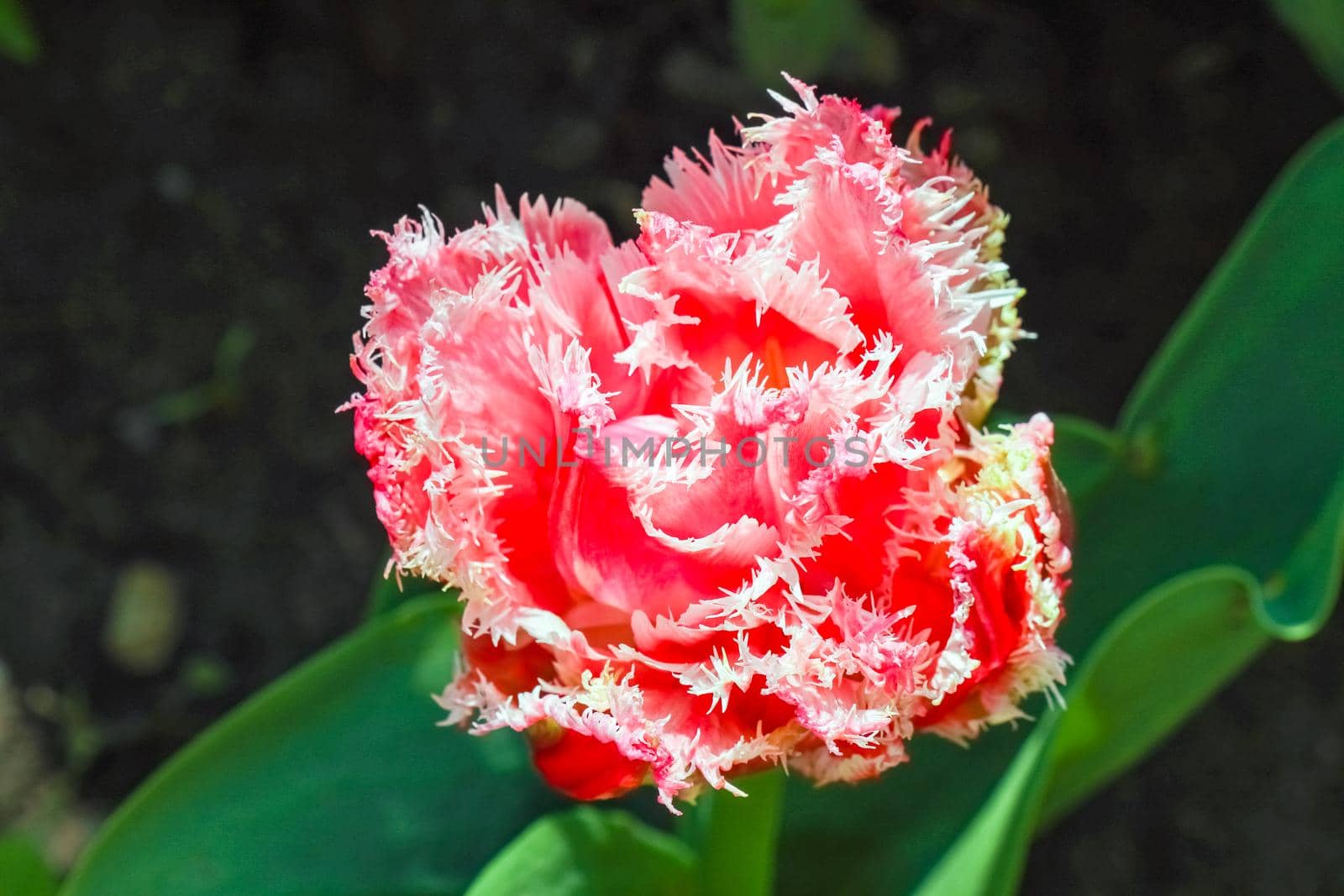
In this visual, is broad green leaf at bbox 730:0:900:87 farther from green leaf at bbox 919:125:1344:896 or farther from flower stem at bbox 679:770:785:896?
flower stem at bbox 679:770:785:896

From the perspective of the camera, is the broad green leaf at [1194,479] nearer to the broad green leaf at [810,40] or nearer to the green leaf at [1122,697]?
the green leaf at [1122,697]

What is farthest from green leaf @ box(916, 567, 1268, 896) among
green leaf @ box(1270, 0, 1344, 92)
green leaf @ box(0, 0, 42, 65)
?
green leaf @ box(0, 0, 42, 65)

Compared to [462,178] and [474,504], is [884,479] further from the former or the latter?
[462,178]

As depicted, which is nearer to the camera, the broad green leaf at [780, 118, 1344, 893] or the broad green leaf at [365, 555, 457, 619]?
the broad green leaf at [780, 118, 1344, 893]

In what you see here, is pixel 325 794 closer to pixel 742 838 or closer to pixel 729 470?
pixel 742 838

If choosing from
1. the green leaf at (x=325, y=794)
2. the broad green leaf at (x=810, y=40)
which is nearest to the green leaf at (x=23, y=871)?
the green leaf at (x=325, y=794)

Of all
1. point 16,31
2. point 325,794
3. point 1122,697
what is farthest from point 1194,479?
point 16,31
